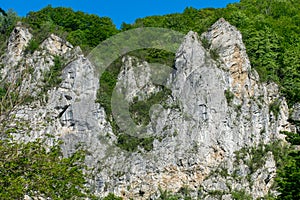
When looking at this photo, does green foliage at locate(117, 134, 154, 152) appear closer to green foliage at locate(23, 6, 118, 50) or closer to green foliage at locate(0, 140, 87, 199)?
green foliage at locate(23, 6, 118, 50)

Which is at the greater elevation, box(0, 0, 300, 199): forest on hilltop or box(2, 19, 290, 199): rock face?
box(0, 0, 300, 199): forest on hilltop

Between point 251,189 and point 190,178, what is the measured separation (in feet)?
11.5

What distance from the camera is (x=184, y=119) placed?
1275 inches

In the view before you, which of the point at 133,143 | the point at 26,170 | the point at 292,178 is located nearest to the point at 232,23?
the point at 133,143

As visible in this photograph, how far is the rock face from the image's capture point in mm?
29891

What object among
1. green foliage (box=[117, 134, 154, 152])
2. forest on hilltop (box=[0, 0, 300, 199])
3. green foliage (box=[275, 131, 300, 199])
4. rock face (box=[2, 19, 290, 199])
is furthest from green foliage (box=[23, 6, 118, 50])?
green foliage (box=[275, 131, 300, 199])

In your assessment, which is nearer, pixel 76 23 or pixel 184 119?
pixel 184 119

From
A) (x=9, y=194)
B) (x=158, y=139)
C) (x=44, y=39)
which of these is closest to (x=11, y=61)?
(x=44, y=39)

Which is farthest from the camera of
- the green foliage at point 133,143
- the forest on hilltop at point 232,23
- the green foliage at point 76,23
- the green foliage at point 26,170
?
the green foliage at point 76,23

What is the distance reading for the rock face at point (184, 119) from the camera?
2989 centimetres

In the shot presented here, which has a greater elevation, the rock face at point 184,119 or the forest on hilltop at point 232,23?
the forest on hilltop at point 232,23

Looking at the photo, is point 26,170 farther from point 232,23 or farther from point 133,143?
point 232,23

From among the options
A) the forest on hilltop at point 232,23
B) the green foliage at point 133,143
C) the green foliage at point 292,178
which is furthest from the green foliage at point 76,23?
the green foliage at point 292,178

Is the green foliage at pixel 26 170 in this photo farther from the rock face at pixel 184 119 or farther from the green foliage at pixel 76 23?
the green foliage at pixel 76 23
